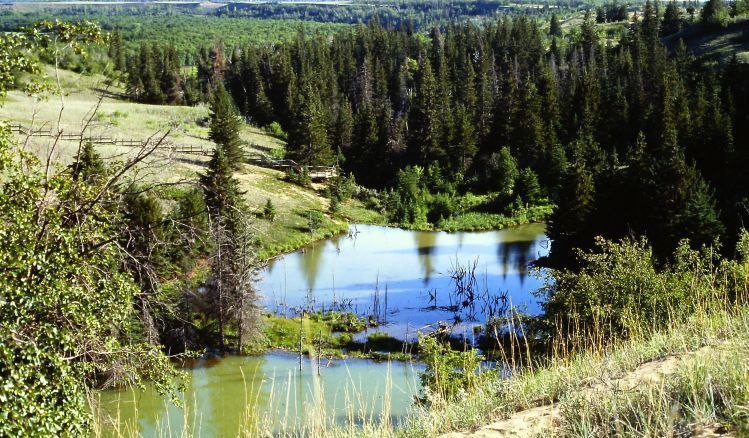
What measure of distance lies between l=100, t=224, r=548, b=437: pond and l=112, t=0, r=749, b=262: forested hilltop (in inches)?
203

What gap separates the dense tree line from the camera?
36.8 meters

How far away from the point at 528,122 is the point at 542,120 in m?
1.51

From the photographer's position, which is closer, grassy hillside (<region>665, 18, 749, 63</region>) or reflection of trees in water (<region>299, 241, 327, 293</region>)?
reflection of trees in water (<region>299, 241, 327, 293</region>)

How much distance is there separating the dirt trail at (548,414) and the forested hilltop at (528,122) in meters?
15.3

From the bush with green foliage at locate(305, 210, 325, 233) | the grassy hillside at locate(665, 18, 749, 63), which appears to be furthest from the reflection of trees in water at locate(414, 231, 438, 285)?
the grassy hillside at locate(665, 18, 749, 63)

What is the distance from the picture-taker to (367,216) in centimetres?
6022

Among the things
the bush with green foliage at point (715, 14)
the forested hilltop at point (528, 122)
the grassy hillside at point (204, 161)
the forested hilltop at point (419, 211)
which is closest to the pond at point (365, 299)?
the forested hilltop at point (419, 211)

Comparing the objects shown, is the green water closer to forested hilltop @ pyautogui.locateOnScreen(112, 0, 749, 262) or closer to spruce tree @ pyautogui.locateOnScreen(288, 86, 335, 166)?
forested hilltop @ pyautogui.locateOnScreen(112, 0, 749, 262)

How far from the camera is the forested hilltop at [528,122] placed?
3719 centimetres

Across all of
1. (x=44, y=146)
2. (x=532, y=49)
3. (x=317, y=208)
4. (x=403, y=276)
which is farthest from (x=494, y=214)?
(x=532, y=49)

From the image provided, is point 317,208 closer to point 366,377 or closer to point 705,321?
point 366,377

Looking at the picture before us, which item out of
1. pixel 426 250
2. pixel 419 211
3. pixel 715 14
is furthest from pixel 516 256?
pixel 715 14

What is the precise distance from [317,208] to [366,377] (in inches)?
1244

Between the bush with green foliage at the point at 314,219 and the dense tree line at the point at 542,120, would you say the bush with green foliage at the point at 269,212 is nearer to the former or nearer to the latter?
the bush with green foliage at the point at 314,219
